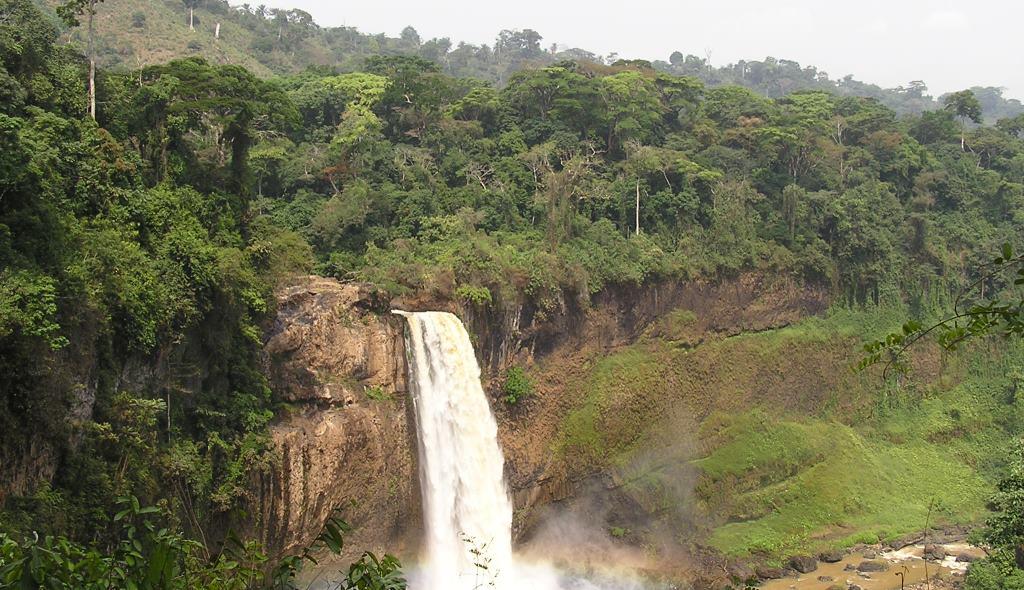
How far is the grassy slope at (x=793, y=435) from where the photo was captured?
2812 centimetres

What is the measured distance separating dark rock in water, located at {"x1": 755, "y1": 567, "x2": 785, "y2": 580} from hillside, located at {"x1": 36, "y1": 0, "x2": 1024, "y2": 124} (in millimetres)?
29342

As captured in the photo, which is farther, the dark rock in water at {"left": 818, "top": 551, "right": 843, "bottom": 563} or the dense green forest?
the dark rock in water at {"left": 818, "top": 551, "right": 843, "bottom": 563}

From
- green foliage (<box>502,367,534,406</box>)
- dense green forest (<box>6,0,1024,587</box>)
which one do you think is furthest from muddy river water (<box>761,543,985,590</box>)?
dense green forest (<box>6,0,1024,587</box>)

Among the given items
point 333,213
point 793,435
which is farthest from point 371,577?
point 793,435

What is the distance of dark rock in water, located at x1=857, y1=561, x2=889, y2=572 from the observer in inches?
1027

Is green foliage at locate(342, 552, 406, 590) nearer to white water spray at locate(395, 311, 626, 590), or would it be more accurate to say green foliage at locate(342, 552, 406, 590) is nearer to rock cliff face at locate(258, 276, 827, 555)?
rock cliff face at locate(258, 276, 827, 555)

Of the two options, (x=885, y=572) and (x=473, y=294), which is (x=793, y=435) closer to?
(x=885, y=572)

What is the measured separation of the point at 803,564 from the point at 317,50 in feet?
168

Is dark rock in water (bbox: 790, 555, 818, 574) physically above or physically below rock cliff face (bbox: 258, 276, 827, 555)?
below

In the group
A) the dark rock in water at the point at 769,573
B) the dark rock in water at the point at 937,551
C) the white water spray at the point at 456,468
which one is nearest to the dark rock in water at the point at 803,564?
the dark rock in water at the point at 769,573

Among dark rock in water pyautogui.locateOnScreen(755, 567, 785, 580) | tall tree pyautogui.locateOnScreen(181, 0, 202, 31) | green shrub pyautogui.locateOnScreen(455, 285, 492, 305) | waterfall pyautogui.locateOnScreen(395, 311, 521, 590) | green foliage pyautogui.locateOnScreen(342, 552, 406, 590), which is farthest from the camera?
tall tree pyautogui.locateOnScreen(181, 0, 202, 31)

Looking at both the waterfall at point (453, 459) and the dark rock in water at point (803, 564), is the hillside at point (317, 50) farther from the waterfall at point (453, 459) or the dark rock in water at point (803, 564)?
the dark rock in water at point (803, 564)

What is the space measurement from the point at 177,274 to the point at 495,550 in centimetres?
1170

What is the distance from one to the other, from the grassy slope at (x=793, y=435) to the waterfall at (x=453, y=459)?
12.2ft
